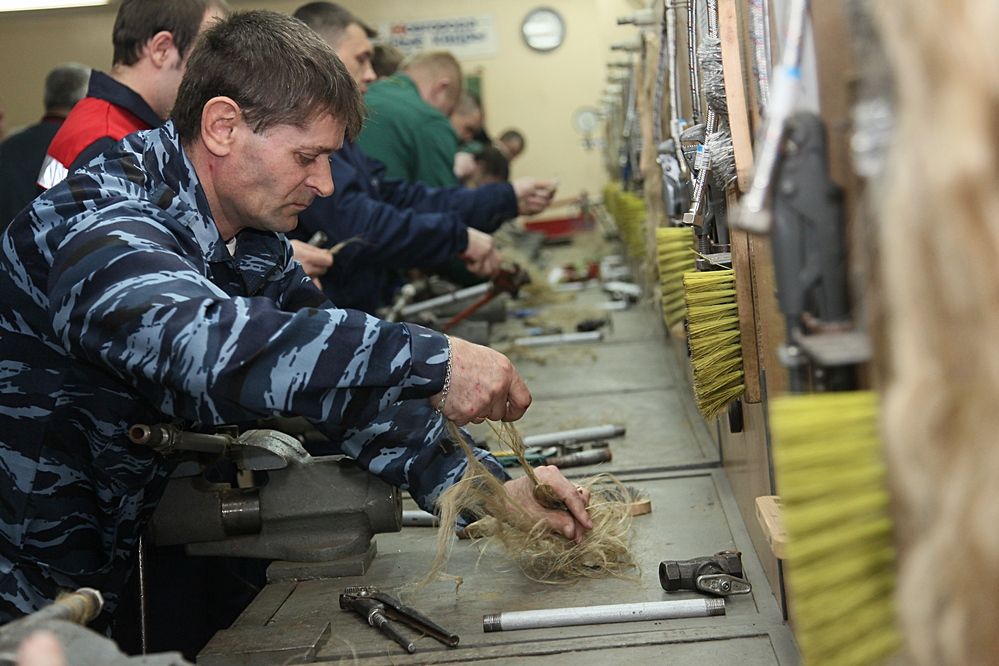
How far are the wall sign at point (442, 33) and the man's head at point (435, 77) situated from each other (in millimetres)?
6215

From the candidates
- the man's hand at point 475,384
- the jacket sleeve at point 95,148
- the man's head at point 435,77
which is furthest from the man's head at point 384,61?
the man's hand at point 475,384

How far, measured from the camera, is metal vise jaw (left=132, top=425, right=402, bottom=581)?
193 cm

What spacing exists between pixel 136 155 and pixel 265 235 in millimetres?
334

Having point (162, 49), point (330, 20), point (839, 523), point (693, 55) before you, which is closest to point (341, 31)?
point (330, 20)

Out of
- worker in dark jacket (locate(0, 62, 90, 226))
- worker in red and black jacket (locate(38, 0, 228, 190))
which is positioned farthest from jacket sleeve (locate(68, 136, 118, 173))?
worker in dark jacket (locate(0, 62, 90, 226))

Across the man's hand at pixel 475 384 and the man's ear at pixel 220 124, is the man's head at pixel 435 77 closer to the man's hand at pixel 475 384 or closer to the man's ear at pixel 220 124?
the man's ear at pixel 220 124

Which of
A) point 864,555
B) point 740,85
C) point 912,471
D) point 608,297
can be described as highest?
point 740,85

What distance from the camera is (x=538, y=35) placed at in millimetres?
11805

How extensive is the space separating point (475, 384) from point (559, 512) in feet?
1.12

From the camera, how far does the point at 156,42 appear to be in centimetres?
264

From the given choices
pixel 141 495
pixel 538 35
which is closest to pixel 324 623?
pixel 141 495

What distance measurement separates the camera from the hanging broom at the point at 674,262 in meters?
2.30

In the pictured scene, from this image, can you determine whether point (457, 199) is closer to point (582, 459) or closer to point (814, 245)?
point (582, 459)

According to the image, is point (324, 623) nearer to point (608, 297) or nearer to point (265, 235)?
point (265, 235)
